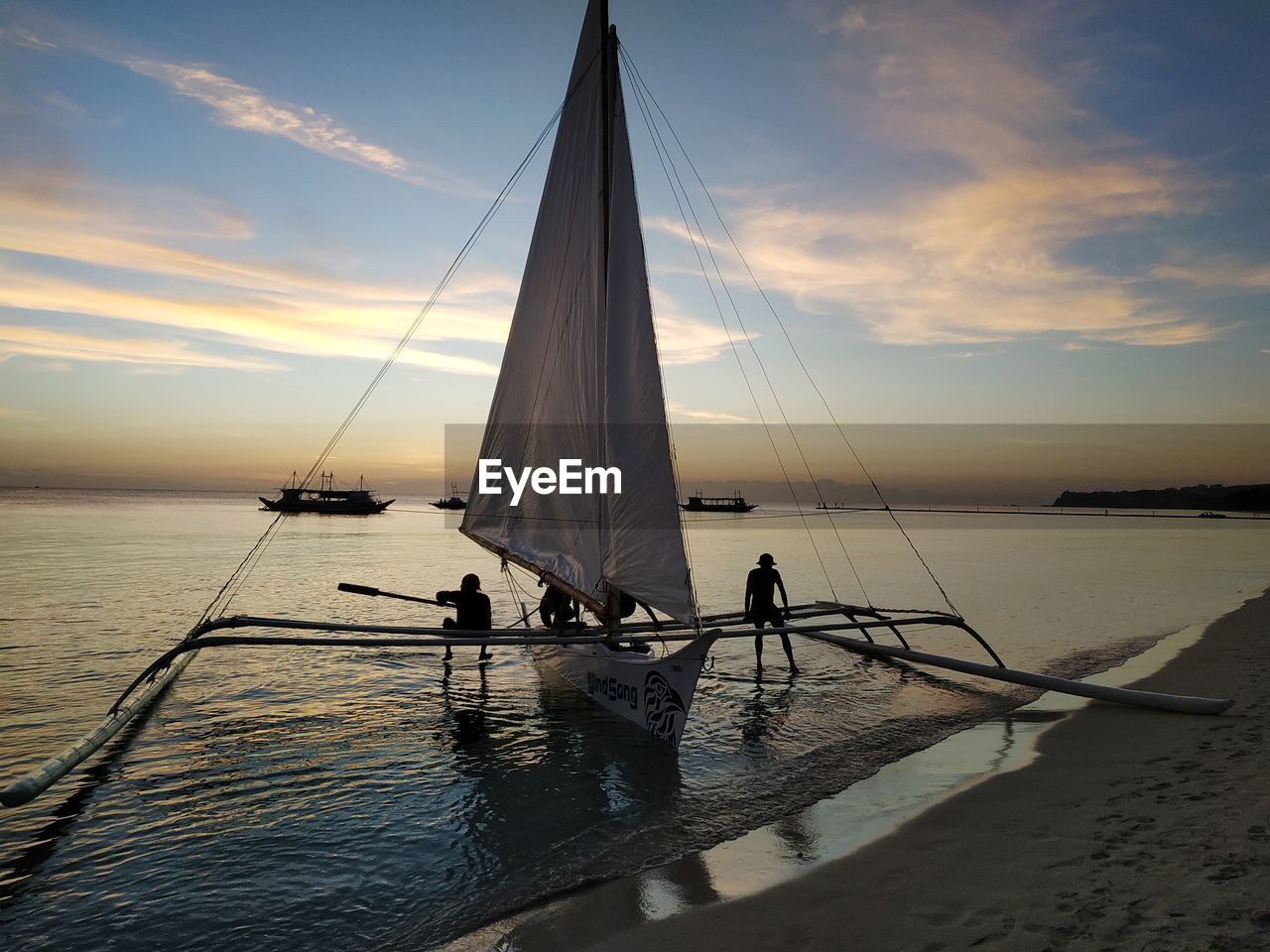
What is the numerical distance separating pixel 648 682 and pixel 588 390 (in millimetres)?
4009

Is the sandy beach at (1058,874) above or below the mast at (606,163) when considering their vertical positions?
below

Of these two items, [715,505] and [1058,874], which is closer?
[1058,874]

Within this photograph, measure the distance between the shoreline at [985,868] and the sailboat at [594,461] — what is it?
2.15 m

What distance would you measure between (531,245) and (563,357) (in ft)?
9.31

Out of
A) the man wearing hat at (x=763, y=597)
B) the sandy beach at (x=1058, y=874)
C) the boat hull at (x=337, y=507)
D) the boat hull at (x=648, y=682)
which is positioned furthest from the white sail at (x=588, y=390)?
the boat hull at (x=337, y=507)

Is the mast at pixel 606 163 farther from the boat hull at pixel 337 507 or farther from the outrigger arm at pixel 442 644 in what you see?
the boat hull at pixel 337 507

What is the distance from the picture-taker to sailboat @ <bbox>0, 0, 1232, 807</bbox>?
8445mm

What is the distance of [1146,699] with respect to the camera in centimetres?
971

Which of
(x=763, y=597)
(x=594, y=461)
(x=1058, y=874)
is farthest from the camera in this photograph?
(x=763, y=597)

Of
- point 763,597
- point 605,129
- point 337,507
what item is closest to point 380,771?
point 763,597

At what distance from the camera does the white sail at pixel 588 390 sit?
336 inches

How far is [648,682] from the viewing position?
895 centimetres

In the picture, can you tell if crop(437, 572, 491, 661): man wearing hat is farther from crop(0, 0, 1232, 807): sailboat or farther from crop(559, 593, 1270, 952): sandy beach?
crop(559, 593, 1270, 952): sandy beach

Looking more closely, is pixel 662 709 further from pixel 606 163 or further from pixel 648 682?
pixel 606 163
